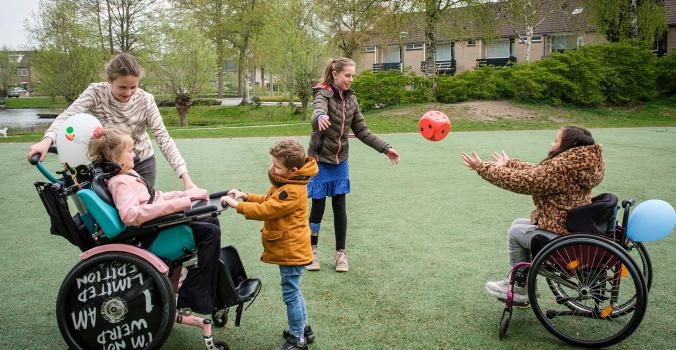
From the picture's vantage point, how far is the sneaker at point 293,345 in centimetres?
334

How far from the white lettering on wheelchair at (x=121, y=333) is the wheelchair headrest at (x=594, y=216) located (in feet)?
8.54

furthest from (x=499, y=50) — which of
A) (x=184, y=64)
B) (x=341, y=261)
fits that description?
(x=341, y=261)

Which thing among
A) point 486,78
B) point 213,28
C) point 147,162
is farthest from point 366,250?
point 213,28

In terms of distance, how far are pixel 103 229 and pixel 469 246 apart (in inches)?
142

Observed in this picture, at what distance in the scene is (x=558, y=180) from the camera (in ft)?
11.3

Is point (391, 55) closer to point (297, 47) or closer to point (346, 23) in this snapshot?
point (346, 23)

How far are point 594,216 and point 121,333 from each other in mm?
2853

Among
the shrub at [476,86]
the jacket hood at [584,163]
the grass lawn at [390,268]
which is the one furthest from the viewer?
the shrub at [476,86]

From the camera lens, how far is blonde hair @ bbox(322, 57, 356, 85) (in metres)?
4.73

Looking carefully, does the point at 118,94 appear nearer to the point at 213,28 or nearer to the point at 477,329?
the point at 477,329

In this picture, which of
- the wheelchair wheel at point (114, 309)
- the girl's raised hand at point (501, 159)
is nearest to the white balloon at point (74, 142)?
the wheelchair wheel at point (114, 309)

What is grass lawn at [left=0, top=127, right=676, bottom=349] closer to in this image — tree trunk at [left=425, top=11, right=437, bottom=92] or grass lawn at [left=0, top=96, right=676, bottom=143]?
grass lawn at [left=0, top=96, right=676, bottom=143]

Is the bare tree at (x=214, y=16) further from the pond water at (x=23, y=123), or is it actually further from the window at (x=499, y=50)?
the window at (x=499, y=50)

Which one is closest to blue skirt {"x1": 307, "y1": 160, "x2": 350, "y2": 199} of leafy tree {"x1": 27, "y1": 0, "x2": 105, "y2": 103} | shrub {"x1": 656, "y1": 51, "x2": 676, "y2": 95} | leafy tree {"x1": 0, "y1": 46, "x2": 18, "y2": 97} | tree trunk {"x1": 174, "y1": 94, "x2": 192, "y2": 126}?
shrub {"x1": 656, "y1": 51, "x2": 676, "y2": 95}
